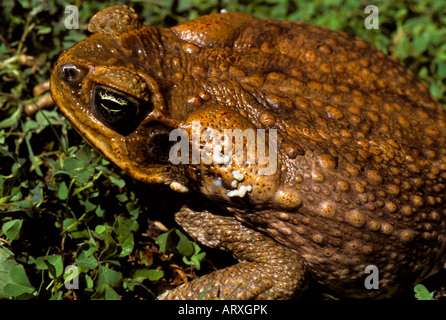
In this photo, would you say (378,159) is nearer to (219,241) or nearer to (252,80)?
(252,80)

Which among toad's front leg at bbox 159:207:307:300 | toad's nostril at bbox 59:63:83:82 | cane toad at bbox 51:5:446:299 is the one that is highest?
toad's nostril at bbox 59:63:83:82

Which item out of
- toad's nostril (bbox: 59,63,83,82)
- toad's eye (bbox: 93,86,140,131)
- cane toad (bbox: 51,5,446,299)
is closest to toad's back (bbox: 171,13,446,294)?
cane toad (bbox: 51,5,446,299)

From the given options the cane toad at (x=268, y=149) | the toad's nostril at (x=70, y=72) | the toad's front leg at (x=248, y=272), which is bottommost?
the toad's front leg at (x=248, y=272)

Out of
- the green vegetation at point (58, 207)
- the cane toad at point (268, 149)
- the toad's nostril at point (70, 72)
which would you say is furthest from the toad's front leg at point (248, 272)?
the toad's nostril at point (70, 72)

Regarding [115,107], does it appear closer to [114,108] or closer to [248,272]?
[114,108]

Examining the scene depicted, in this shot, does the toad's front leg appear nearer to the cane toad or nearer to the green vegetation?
the cane toad

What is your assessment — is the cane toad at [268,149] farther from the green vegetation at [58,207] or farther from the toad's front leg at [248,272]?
the green vegetation at [58,207]
